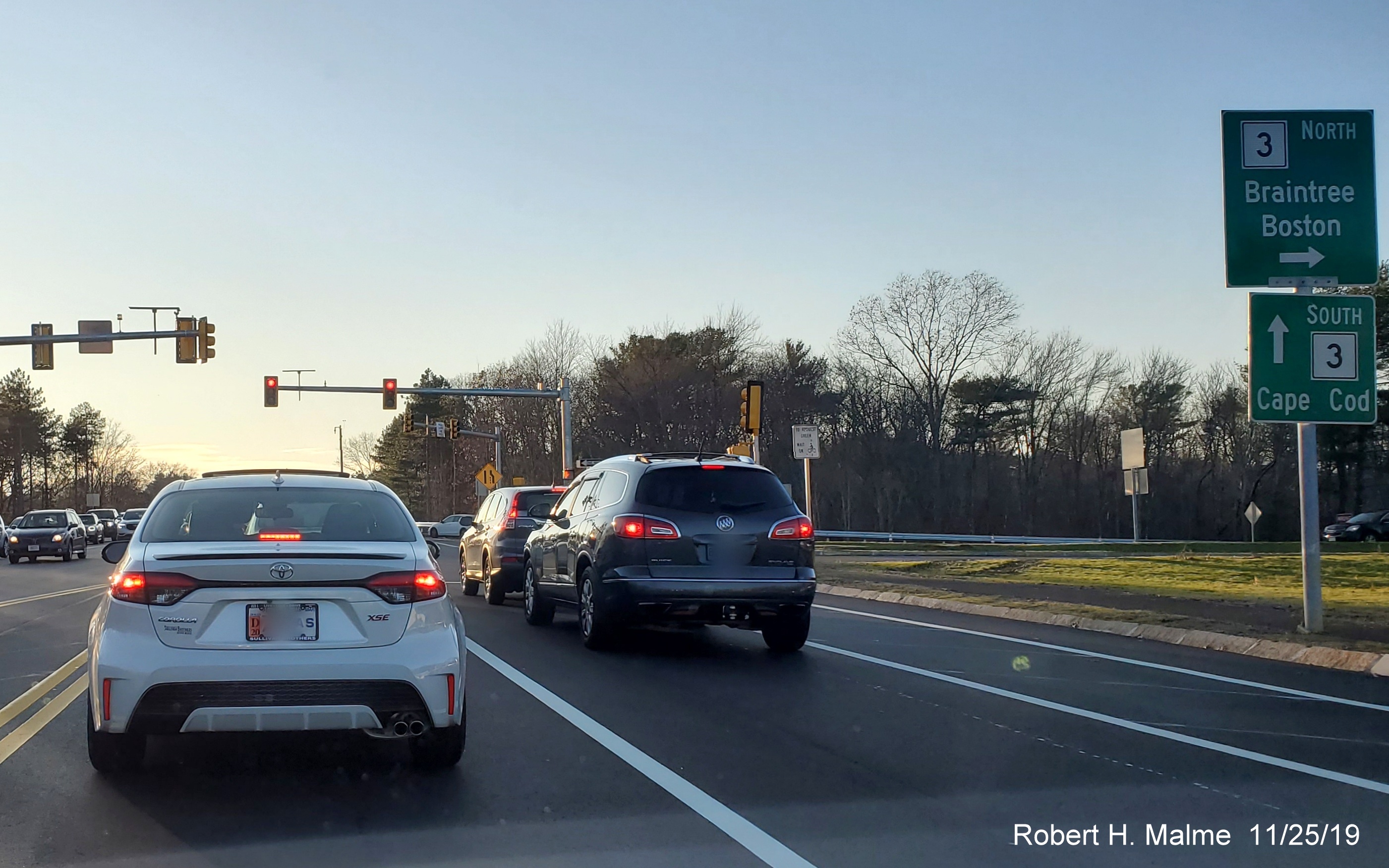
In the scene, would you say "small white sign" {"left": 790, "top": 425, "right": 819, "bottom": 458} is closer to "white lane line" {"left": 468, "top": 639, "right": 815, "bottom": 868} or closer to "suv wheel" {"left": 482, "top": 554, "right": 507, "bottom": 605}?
"suv wheel" {"left": 482, "top": 554, "right": 507, "bottom": 605}

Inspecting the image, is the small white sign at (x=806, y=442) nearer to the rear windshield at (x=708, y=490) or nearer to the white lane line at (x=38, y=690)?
the rear windshield at (x=708, y=490)

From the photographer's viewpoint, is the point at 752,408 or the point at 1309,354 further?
the point at 752,408

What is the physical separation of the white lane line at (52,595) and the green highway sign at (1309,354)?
53.2ft

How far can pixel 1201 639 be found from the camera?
12.0 metres

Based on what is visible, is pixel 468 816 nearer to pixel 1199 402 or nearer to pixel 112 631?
pixel 112 631

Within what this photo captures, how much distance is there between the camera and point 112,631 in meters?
5.88

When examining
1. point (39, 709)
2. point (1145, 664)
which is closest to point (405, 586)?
point (39, 709)

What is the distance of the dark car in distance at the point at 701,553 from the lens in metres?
11.0

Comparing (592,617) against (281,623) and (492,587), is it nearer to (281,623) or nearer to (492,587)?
(281,623)

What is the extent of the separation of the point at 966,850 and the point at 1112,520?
69.7 meters

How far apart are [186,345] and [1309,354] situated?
925 inches

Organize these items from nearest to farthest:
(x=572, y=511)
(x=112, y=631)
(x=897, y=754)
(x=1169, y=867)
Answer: (x=1169, y=867)
(x=112, y=631)
(x=897, y=754)
(x=572, y=511)

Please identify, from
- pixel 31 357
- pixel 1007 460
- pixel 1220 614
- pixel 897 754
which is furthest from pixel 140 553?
pixel 1007 460

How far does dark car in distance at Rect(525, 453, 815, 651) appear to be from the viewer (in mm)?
10984
